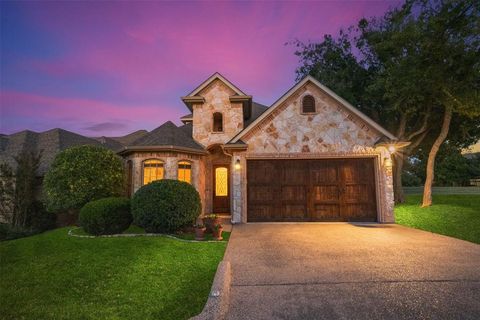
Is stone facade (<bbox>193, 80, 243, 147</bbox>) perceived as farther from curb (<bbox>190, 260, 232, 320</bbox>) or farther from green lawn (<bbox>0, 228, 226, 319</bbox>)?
curb (<bbox>190, 260, 232, 320</bbox>)

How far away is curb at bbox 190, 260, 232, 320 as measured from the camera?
10.1 ft

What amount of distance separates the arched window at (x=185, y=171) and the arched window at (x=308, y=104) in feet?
21.0

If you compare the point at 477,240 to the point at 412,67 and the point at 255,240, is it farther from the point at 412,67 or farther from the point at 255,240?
the point at 412,67

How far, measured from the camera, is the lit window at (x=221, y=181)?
14.7 meters

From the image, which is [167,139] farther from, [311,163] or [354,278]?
[354,278]

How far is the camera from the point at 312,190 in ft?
35.7

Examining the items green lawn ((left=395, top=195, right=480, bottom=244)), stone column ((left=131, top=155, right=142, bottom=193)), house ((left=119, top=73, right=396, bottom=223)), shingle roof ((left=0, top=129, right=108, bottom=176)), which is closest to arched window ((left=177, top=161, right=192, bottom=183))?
stone column ((left=131, top=155, right=142, bottom=193))

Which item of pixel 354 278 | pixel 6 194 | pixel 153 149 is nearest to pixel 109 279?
pixel 354 278

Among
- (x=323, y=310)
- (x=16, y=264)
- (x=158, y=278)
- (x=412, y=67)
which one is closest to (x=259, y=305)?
(x=323, y=310)

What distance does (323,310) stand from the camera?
3.32m

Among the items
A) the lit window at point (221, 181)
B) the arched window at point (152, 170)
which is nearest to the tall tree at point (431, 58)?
the lit window at point (221, 181)

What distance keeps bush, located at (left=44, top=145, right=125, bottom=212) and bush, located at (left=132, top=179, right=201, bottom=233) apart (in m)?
2.91

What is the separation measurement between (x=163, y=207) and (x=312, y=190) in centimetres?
625

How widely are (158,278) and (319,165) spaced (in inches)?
328
